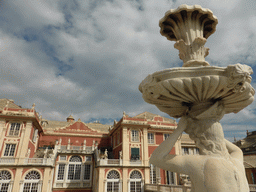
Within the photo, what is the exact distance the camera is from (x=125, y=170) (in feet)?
68.9

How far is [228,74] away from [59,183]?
24.0m

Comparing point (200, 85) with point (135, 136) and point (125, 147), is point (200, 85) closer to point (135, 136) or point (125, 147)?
point (125, 147)

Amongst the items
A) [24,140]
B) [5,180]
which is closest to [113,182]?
[5,180]

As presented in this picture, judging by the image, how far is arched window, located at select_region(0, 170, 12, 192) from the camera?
59.5 ft

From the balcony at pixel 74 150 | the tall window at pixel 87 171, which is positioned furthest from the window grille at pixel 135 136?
the tall window at pixel 87 171

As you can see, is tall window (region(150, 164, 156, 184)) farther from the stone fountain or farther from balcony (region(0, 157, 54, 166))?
the stone fountain

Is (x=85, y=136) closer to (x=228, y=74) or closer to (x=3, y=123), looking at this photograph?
(x=3, y=123)

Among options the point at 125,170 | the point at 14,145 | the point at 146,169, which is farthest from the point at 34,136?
the point at 146,169

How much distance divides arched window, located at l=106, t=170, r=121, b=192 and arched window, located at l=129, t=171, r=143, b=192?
1.61 meters

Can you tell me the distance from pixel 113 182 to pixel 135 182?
8.96ft

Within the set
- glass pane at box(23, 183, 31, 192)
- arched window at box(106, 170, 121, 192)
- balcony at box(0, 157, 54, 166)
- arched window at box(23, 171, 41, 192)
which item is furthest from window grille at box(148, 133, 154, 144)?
glass pane at box(23, 183, 31, 192)

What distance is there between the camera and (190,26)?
4.74 m

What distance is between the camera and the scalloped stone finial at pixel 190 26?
14.7 feet

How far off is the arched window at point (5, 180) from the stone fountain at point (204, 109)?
21.5 metres
